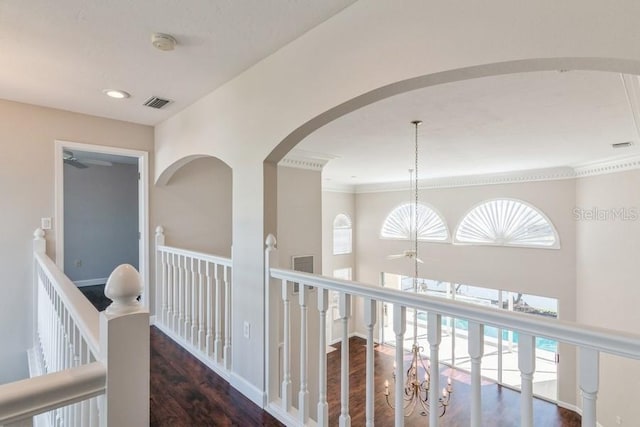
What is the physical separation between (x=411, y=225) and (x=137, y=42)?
291 inches

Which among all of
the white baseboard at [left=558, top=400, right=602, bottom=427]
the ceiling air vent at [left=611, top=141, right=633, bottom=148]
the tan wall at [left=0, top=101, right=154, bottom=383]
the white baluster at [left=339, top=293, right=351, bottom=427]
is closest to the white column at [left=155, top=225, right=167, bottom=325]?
the tan wall at [left=0, top=101, right=154, bottom=383]

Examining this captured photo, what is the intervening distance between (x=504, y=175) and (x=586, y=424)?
6556mm

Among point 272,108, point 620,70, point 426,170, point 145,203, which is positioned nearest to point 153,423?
point 272,108

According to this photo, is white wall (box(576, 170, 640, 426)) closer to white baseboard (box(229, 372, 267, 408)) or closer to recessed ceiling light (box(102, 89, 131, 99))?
white baseboard (box(229, 372, 267, 408))

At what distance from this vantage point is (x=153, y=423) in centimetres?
207

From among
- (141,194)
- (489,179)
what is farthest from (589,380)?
(489,179)

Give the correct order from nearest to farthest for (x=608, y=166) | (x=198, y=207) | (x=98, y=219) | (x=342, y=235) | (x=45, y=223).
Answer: (x=45, y=223)
(x=198, y=207)
(x=608, y=166)
(x=98, y=219)
(x=342, y=235)

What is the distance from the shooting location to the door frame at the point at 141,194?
11.3ft

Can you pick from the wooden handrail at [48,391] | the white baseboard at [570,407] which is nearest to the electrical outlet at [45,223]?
the wooden handrail at [48,391]

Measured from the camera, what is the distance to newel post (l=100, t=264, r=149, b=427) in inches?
32.6

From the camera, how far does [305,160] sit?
5.47m

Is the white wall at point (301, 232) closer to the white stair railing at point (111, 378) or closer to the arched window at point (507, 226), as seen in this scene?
the arched window at point (507, 226)

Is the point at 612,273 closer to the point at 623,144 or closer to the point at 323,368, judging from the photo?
the point at 623,144

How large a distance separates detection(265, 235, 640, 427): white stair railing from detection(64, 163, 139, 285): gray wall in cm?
524
